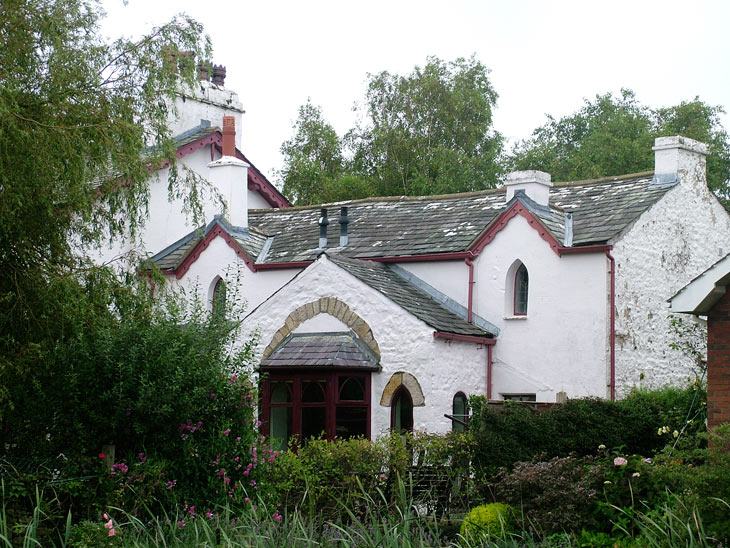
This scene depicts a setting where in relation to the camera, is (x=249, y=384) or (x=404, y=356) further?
(x=404, y=356)

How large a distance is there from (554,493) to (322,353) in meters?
8.74

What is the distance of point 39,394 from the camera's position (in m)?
11.9

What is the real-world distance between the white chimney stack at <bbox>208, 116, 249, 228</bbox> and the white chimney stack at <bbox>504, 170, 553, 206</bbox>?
683cm

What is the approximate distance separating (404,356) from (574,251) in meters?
4.07

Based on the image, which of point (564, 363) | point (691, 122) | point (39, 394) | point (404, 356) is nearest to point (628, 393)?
point (564, 363)

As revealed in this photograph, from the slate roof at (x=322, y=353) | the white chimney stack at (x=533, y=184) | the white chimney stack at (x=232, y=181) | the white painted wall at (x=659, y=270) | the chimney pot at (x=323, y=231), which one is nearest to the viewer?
the slate roof at (x=322, y=353)

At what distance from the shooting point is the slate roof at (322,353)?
19.8 metres

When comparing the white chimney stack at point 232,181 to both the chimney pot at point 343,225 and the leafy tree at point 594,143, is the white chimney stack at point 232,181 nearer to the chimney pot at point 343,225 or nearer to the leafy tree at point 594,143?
the chimney pot at point 343,225

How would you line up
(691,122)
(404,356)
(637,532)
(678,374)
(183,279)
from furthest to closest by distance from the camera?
1. (691,122)
2. (183,279)
3. (678,374)
4. (404,356)
5. (637,532)

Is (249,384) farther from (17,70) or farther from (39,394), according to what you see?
(17,70)

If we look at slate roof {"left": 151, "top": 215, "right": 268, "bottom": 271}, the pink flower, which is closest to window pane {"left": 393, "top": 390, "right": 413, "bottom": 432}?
slate roof {"left": 151, "top": 215, "right": 268, "bottom": 271}

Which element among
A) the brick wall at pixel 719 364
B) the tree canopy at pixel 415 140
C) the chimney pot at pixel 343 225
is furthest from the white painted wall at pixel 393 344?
the tree canopy at pixel 415 140

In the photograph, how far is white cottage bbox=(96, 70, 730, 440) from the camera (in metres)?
20.2

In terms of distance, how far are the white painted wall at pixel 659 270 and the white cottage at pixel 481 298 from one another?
0.13ft
